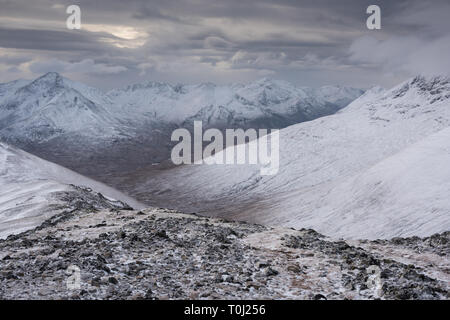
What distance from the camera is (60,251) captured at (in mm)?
22781

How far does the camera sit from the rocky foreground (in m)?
17.3

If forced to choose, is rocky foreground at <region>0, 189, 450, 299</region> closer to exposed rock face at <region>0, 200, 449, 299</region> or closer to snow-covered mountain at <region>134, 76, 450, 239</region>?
exposed rock face at <region>0, 200, 449, 299</region>

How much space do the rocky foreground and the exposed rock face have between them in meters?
0.05

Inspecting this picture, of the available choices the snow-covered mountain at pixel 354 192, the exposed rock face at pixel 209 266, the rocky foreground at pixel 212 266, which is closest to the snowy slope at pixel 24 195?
the exposed rock face at pixel 209 266

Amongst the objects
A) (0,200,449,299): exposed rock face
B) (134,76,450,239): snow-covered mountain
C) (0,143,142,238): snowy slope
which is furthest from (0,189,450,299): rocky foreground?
(134,76,450,239): snow-covered mountain

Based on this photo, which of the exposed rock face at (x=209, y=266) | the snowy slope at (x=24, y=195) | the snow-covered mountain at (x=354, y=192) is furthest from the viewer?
the snow-covered mountain at (x=354, y=192)

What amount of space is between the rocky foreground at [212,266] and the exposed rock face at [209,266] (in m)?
0.05

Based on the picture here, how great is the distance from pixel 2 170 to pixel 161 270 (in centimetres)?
12838

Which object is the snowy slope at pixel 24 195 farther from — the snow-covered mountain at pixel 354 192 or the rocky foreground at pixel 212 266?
the snow-covered mountain at pixel 354 192

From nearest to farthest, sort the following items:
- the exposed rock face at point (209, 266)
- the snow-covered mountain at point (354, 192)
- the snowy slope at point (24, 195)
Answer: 1. the exposed rock face at point (209, 266)
2. the snowy slope at point (24, 195)
3. the snow-covered mountain at point (354, 192)

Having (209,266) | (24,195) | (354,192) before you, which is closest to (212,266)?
(209,266)

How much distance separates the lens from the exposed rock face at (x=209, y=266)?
56.7 feet

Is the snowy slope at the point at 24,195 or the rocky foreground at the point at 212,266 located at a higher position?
the rocky foreground at the point at 212,266
